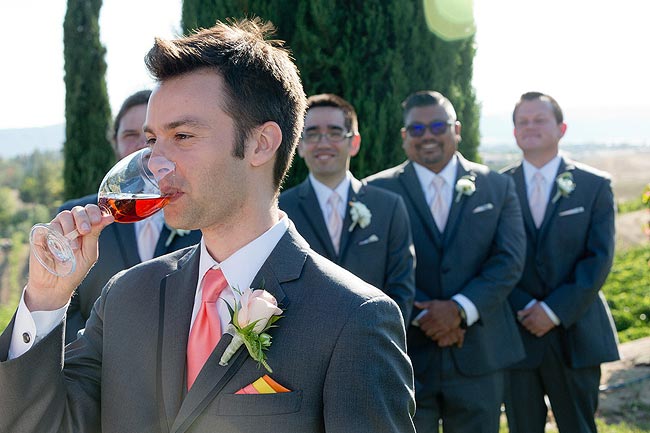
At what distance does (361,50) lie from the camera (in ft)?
28.2

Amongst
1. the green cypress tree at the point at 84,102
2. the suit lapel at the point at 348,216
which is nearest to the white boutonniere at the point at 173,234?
the suit lapel at the point at 348,216

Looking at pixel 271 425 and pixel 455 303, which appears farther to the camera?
pixel 455 303

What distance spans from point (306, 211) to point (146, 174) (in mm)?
3195

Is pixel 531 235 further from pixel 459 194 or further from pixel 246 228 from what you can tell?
pixel 246 228

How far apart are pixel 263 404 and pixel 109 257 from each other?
107 inches

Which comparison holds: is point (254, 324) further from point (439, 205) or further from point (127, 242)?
point (439, 205)

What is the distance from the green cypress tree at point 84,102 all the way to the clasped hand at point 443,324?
10148 mm

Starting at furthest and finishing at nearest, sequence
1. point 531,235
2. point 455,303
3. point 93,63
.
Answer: point 93,63, point 531,235, point 455,303

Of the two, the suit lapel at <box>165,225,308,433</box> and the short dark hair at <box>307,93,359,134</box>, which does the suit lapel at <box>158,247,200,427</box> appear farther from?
the short dark hair at <box>307,93,359,134</box>

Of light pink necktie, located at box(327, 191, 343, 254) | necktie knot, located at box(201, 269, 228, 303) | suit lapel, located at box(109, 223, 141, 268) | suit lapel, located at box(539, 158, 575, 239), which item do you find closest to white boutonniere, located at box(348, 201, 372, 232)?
light pink necktie, located at box(327, 191, 343, 254)

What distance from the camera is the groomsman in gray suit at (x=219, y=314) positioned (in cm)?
230

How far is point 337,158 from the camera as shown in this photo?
19.0ft

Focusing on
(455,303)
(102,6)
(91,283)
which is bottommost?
(455,303)

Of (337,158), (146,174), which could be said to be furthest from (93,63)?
(146,174)
